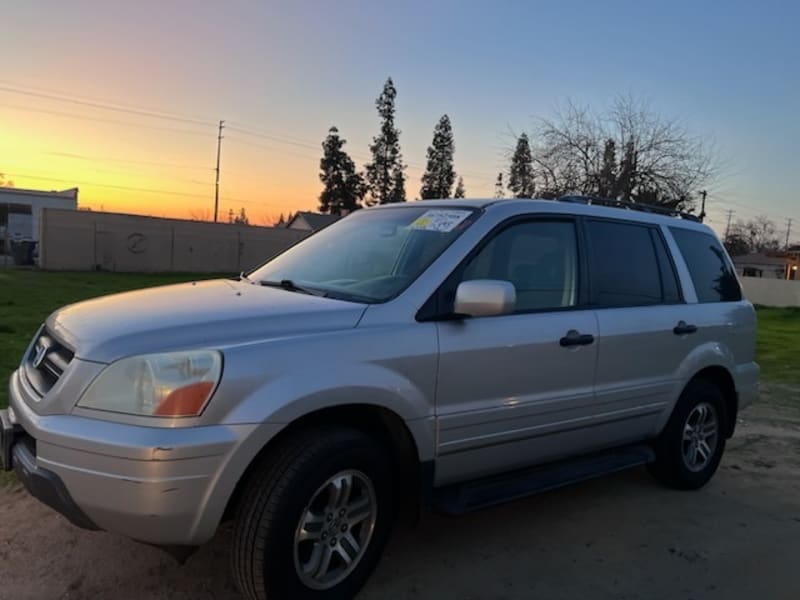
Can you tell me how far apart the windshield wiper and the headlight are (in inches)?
35.9

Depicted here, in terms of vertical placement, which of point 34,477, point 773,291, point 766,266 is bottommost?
point 34,477

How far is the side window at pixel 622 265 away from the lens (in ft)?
13.8

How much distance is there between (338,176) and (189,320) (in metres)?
A: 65.9

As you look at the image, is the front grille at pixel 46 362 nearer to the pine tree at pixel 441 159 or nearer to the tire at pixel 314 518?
the tire at pixel 314 518

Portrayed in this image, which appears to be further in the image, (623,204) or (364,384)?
(623,204)

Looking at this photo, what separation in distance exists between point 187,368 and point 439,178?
6119 centimetres

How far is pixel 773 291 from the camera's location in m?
35.4

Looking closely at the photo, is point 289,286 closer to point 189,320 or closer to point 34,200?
point 189,320

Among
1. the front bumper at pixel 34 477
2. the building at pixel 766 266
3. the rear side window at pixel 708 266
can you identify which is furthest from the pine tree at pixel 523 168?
the building at pixel 766 266

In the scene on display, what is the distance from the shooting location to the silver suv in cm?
260

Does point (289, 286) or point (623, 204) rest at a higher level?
point (623, 204)

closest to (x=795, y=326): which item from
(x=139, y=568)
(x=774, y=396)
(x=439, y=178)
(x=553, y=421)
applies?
(x=774, y=396)

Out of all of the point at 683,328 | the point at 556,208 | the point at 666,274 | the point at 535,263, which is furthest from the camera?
the point at 666,274

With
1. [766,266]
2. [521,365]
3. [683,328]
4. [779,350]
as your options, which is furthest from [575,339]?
[766,266]
